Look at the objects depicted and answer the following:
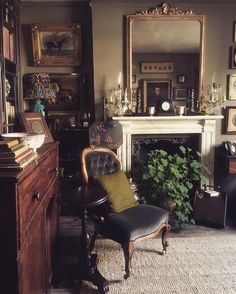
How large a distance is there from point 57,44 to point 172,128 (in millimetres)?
1775

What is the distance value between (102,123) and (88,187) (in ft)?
4.01

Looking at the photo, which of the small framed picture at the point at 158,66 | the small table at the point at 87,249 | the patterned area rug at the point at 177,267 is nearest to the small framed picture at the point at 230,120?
the small framed picture at the point at 158,66

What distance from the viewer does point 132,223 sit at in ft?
7.63

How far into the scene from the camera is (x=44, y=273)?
6.07ft

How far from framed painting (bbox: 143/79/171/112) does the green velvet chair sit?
3.84ft

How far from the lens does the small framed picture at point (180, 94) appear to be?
145 inches

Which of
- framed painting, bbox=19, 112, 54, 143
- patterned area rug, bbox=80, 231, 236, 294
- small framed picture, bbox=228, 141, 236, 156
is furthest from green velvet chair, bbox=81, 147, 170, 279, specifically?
small framed picture, bbox=228, 141, 236, 156

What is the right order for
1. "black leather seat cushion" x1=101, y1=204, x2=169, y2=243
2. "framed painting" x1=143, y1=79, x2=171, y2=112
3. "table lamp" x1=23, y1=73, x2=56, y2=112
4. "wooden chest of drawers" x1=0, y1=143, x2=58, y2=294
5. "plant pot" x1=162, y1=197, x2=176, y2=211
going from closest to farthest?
"wooden chest of drawers" x1=0, y1=143, x2=58, y2=294
"black leather seat cushion" x1=101, y1=204, x2=169, y2=243
"table lamp" x1=23, y1=73, x2=56, y2=112
"plant pot" x1=162, y1=197, x2=176, y2=211
"framed painting" x1=143, y1=79, x2=171, y2=112

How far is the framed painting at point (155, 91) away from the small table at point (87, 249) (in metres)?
1.69

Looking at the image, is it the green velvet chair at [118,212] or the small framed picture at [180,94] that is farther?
the small framed picture at [180,94]

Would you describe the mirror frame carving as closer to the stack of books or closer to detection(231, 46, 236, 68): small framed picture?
detection(231, 46, 236, 68): small framed picture

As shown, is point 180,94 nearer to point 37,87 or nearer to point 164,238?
point 37,87

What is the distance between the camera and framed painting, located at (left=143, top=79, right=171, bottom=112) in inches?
144

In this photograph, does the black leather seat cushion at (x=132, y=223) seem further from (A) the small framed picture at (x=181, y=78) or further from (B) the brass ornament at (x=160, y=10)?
(B) the brass ornament at (x=160, y=10)
